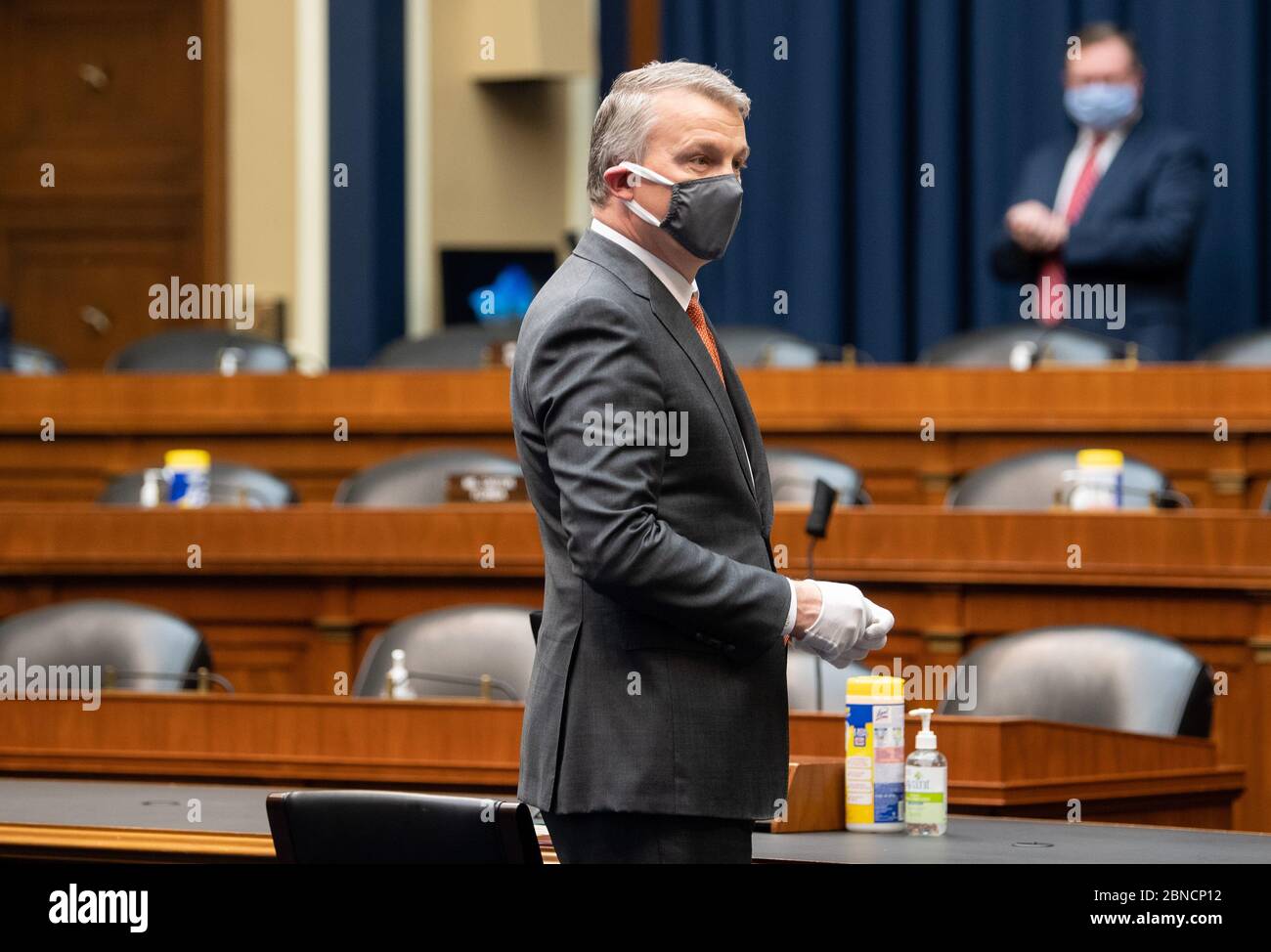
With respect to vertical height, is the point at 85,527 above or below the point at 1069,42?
below

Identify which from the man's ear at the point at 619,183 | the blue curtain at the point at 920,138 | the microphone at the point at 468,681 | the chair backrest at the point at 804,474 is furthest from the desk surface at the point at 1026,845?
the blue curtain at the point at 920,138

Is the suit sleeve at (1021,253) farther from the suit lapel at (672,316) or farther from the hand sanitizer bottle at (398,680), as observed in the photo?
the suit lapel at (672,316)

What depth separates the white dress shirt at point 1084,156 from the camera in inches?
234

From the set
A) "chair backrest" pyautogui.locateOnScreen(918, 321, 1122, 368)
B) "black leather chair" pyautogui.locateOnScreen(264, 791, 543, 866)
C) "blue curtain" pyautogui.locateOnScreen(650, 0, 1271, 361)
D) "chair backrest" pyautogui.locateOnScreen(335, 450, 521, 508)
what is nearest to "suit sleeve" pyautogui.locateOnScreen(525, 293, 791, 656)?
"black leather chair" pyautogui.locateOnScreen(264, 791, 543, 866)

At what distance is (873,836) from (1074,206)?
3.82m

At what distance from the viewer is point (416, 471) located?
489 cm

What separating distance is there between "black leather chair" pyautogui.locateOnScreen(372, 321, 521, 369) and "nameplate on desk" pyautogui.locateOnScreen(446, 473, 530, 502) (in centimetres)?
144

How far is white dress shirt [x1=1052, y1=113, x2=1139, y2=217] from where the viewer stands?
5.94 m

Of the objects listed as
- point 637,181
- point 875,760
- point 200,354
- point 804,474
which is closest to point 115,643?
point 804,474

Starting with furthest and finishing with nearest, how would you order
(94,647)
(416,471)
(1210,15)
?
(1210,15)
(416,471)
(94,647)

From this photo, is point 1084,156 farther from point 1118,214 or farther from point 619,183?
point 619,183
